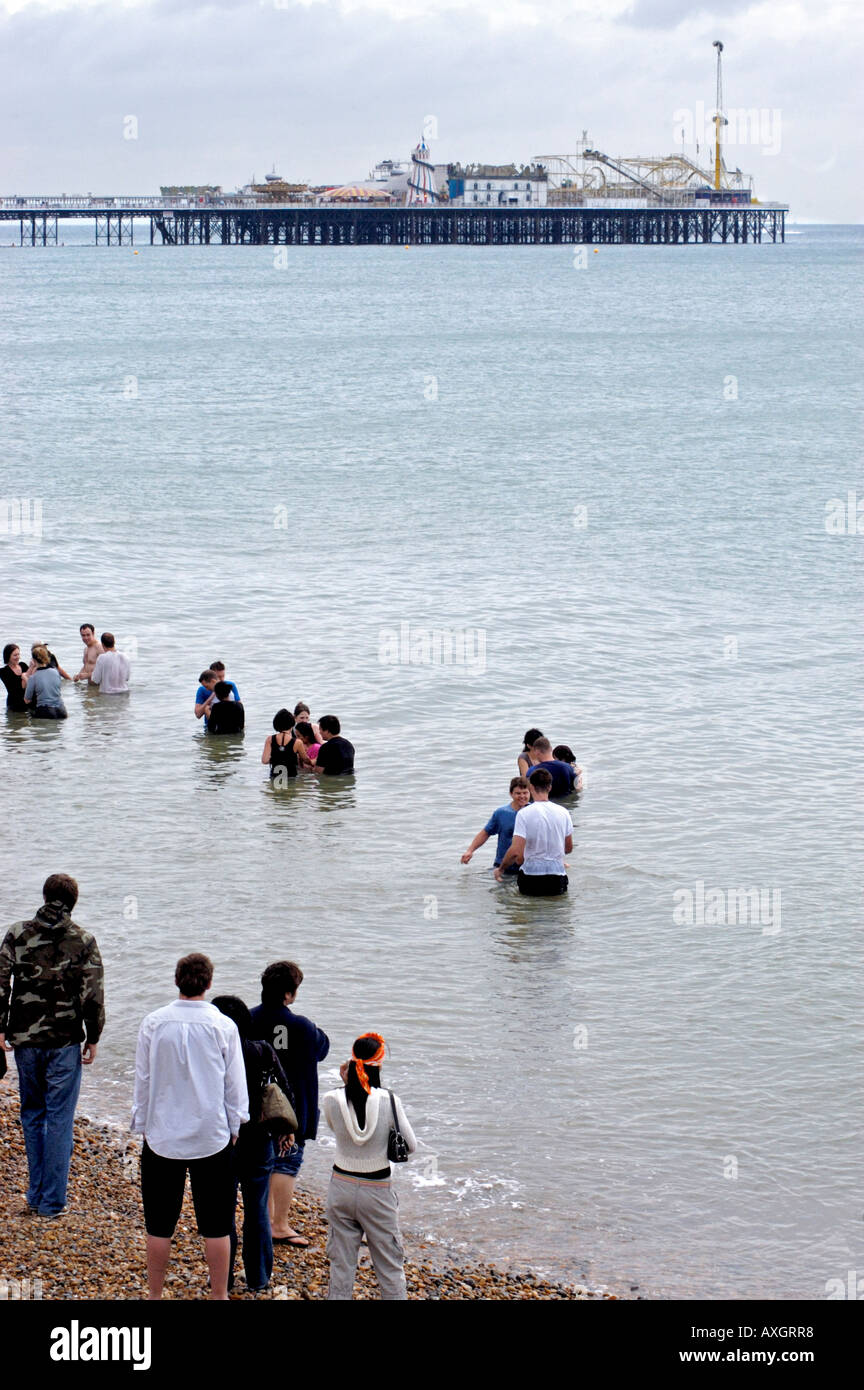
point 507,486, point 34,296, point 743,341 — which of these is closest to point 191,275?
point 34,296

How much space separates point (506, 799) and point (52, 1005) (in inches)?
362

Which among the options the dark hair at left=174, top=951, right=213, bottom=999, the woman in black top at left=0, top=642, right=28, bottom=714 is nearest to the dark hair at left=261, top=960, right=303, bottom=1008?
the dark hair at left=174, top=951, right=213, bottom=999

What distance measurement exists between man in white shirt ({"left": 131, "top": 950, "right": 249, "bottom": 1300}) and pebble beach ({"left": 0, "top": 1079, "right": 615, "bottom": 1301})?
1.29 ft

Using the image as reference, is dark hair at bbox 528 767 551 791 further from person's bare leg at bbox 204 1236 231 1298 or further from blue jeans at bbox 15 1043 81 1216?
person's bare leg at bbox 204 1236 231 1298

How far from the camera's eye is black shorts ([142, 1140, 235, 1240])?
698 cm

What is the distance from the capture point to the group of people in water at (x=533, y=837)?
13039mm

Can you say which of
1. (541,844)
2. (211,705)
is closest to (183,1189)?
(541,844)

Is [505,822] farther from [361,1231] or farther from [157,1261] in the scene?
[157,1261]

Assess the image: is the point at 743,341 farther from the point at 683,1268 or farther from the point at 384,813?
the point at 683,1268

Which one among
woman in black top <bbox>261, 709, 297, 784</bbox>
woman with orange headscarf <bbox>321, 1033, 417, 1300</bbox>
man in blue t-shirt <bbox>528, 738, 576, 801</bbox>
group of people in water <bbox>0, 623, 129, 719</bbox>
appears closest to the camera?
woman with orange headscarf <bbox>321, 1033, 417, 1300</bbox>

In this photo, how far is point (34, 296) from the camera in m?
129

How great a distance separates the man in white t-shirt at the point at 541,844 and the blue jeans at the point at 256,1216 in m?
5.94

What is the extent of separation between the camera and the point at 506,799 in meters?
16.5
